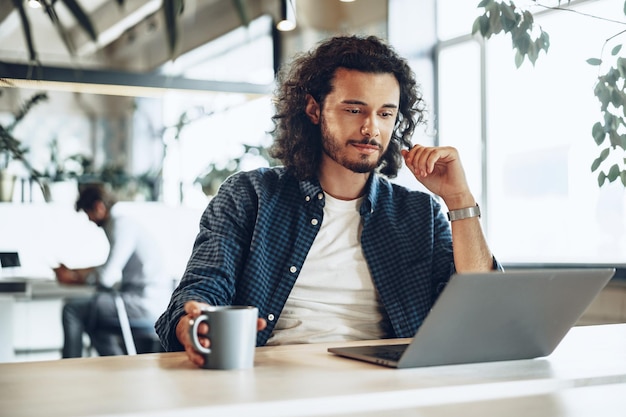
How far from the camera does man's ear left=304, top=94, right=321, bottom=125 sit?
2072mm

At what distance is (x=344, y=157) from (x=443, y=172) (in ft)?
0.79

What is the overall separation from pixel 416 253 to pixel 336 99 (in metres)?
0.44

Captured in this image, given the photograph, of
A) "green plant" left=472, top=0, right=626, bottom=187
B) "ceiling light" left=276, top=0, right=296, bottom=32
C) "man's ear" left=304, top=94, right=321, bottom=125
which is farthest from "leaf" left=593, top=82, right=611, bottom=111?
"ceiling light" left=276, top=0, right=296, bottom=32

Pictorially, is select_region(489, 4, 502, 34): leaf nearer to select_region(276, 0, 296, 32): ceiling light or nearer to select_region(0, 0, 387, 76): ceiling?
select_region(0, 0, 387, 76): ceiling

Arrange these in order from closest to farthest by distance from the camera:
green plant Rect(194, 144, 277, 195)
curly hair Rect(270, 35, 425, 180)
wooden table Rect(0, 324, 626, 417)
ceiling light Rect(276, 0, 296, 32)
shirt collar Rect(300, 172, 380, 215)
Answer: wooden table Rect(0, 324, 626, 417)
shirt collar Rect(300, 172, 380, 215)
curly hair Rect(270, 35, 425, 180)
green plant Rect(194, 144, 277, 195)
ceiling light Rect(276, 0, 296, 32)

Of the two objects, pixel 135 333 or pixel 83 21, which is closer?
pixel 83 21

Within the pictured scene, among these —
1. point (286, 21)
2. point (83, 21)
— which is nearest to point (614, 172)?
point (83, 21)

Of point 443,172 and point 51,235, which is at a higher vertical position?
point 443,172

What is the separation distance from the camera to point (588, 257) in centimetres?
368

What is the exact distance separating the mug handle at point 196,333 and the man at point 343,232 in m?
0.53

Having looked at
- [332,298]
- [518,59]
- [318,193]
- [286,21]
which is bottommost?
[332,298]

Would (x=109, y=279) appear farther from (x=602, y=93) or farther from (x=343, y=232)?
(x=602, y=93)

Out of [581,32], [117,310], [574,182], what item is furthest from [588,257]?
[117,310]

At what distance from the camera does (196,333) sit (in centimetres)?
101
